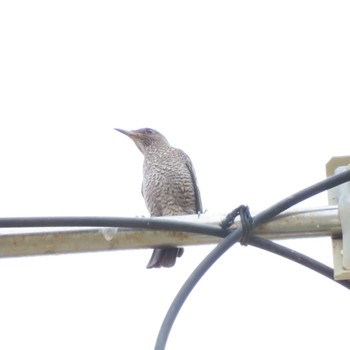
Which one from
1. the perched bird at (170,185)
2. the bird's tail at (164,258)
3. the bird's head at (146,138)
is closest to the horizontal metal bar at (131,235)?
the bird's tail at (164,258)

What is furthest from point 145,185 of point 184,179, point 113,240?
point 113,240

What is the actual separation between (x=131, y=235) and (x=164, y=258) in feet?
8.36

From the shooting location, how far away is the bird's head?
7840 mm

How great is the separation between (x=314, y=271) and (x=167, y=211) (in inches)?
175

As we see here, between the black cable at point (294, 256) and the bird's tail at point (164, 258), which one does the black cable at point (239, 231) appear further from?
the bird's tail at point (164, 258)

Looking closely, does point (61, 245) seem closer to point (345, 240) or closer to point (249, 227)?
point (249, 227)

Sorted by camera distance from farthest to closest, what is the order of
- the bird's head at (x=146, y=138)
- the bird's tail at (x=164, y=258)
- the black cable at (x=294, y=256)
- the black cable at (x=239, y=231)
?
the bird's head at (x=146, y=138) < the bird's tail at (x=164, y=258) < the black cable at (x=294, y=256) < the black cable at (x=239, y=231)

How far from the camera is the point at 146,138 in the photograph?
7.97 metres

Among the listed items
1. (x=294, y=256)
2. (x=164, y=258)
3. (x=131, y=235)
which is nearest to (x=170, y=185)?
(x=164, y=258)

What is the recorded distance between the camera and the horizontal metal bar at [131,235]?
2.70 metres

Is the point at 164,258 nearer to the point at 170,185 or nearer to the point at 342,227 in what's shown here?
the point at 170,185

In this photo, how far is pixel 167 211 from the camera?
713 centimetres

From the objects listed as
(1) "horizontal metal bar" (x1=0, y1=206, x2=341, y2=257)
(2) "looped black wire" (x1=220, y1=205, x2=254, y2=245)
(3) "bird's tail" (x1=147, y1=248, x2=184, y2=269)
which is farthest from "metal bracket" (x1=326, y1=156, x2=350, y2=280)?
(3) "bird's tail" (x1=147, y1=248, x2=184, y2=269)

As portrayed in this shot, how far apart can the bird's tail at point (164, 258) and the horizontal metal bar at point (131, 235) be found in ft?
8.05
